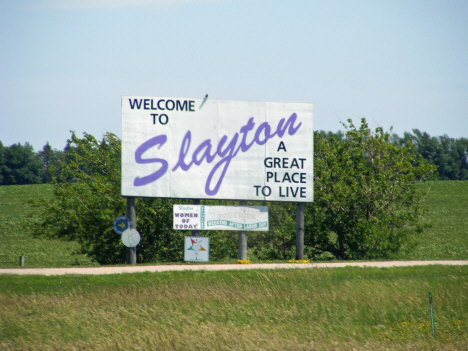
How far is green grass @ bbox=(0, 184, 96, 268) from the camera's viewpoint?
3136cm

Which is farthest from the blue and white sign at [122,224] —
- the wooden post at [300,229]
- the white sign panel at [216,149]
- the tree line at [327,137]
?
the tree line at [327,137]

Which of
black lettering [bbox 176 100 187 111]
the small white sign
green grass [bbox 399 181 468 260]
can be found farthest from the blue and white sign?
green grass [bbox 399 181 468 260]

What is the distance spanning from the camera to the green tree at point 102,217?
2416 cm

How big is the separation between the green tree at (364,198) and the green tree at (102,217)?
24.5 ft

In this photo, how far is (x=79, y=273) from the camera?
17359 millimetres

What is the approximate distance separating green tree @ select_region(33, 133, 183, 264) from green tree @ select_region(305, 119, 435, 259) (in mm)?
7481

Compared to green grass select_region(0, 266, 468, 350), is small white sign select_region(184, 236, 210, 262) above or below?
above

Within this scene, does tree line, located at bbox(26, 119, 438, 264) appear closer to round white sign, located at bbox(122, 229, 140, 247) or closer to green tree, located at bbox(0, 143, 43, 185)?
round white sign, located at bbox(122, 229, 140, 247)

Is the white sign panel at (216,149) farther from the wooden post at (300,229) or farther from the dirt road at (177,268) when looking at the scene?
the dirt road at (177,268)

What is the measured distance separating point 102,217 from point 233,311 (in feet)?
40.0

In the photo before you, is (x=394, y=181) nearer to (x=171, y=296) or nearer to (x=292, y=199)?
(x=292, y=199)

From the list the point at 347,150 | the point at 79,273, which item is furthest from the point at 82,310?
the point at 347,150

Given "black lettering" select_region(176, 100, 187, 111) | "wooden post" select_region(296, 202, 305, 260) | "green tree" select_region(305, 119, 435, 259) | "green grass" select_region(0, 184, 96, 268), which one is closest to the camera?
"black lettering" select_region(176, 100, 187, 111)

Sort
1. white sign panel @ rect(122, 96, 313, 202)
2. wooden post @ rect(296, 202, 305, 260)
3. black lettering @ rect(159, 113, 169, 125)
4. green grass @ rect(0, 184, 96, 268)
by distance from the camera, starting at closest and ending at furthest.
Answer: white sign panel @ rect(122, 96, 313, 202)
black lettering @ rect(159, 113, 169, 125)
wooden post @ rect(296, 202, 305, 260)
green grass @ rect(0, 184, 96, 268)
